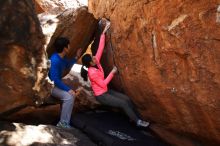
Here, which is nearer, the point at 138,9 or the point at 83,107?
the point at 138,9

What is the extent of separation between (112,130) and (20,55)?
100 inches

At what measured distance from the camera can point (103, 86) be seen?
8117 millimetres

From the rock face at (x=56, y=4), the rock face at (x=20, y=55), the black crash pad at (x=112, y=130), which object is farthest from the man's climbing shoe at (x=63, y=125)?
the rock face at (x=56, y=4)

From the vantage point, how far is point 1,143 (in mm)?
6086

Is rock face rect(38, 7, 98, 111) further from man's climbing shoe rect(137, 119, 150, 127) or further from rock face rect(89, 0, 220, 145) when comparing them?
man's climbing shoe rect(137, 119, 150, 127)

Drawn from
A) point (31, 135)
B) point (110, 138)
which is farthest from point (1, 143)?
point (110, 138)

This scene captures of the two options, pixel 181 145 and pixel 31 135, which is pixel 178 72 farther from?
pixel 31 135

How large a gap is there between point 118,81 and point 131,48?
1.09 meters

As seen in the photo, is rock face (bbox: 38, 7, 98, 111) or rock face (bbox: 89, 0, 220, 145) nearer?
rock face (bbox: 89, 0, 220, 145)

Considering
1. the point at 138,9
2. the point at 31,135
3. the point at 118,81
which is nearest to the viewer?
the point at 31,135

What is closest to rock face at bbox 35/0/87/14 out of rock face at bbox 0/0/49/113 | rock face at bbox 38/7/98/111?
rock face at bbox 38/7/98/111

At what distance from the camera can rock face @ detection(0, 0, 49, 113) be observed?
19.3ft

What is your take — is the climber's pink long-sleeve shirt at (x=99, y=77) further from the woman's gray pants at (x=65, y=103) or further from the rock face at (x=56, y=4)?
the rock face at (x=56, y=4)

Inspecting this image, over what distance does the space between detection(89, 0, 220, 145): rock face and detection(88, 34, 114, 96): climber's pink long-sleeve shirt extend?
29 cm
